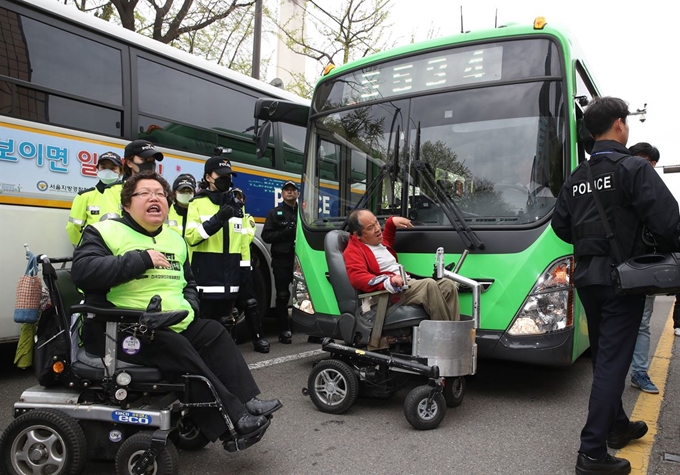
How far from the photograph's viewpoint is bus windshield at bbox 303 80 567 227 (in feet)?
13.2

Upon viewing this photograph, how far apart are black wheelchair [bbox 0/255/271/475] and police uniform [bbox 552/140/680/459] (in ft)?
5.88

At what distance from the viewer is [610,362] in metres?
2.81

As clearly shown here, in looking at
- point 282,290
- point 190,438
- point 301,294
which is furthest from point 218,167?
point 190,438

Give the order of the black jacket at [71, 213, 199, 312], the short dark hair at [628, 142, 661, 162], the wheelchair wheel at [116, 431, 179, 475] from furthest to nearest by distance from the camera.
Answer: the short dark hair at [628, 142, 661, 162], the black jacket at [71, 213, 199, 312], the wheelchair wheel at [116, 431, 179, 475]

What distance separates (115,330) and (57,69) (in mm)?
2998

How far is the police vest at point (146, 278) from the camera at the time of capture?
9.07ft

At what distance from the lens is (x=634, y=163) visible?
2785 mm

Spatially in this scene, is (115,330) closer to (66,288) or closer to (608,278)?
(66,288)

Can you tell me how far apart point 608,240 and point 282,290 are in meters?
4.22

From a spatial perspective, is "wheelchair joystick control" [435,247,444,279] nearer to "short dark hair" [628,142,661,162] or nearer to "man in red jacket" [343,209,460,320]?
"man in red jacket" [343,209,460,320]

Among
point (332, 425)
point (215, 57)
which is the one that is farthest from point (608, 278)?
point (215, 57)

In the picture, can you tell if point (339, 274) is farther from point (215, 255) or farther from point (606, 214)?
point (606, 214)

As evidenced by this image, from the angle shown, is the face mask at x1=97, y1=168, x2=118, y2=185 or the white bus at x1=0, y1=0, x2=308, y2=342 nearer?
the white bus at x1=0, y1=0, x2=308, y2=342

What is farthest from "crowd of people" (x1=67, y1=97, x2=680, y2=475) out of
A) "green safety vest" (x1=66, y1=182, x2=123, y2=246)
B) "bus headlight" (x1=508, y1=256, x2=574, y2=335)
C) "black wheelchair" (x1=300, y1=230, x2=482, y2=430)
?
"green safety vest" (x1=66, y1=182, x2=123, y2=246)
